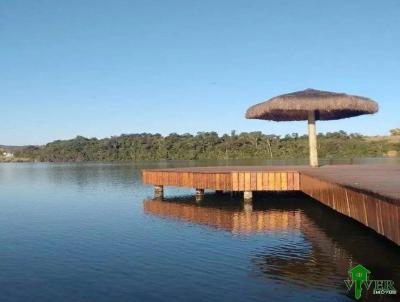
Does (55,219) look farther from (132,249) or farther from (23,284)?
(23,284)

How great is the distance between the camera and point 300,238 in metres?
12.5

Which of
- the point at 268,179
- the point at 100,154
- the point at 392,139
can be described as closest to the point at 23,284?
the point at 268,179

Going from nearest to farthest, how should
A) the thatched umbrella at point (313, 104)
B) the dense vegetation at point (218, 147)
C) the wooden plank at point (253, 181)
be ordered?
the wooden plank at point (253, 181) < the thatched umbrella at point (313, 104) < the dense vegetation at point (218, 147)

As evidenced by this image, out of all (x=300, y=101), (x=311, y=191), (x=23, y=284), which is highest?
(x=300, y=101)

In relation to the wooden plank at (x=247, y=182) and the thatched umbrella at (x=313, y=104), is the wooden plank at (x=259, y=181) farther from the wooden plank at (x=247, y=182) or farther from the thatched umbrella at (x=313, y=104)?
the thatched umbrella at (x=313, y=104)

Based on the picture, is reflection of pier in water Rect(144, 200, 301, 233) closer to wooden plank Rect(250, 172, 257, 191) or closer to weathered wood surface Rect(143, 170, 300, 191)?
weathered wood surface Rect(143, 170, 300, 191)

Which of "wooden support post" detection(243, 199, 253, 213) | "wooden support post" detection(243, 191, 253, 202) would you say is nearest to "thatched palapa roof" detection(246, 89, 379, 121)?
"wooden support post" detection(243, 191, 253, 202)

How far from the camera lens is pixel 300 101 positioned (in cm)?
1997

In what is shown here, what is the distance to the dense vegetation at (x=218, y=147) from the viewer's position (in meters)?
90.4

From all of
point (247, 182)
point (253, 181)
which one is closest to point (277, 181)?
point (253, 181)

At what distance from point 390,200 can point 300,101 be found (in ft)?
42.5

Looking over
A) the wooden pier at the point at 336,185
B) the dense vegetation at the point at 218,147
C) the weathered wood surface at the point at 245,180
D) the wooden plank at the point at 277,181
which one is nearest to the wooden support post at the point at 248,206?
the wooden pier at the point at 336,185

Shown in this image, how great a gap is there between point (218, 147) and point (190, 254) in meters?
91.7

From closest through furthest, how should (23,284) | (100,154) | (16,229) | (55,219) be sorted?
(23,284)
(16,229)
(55,219)
(100,154)
